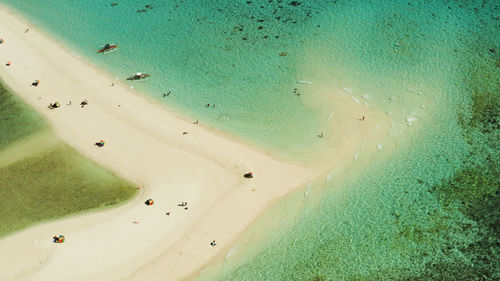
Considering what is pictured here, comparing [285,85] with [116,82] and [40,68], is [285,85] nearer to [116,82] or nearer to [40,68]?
[116,82]

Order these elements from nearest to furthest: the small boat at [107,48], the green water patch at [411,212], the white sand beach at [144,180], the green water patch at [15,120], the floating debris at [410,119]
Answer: the green water patch at [411,212] → the white sand beach at [144,180] → the green water patch at [15,120] → the floating debris at [410,119] → the small boat at [107,48]

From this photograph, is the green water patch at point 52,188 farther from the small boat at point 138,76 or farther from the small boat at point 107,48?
the small boat at point 107,48

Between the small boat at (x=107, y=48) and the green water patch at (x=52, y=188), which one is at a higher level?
the small boat at (x=107, y=48)

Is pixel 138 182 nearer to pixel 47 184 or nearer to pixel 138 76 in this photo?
pixel 47 184

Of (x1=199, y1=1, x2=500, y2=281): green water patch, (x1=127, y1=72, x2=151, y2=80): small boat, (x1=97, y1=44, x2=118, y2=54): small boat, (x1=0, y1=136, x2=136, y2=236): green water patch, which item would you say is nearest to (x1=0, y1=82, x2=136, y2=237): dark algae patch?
(x1=0, y1=136, x2=136, y2=236): green water patch

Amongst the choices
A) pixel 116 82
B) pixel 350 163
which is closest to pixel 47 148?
pixel 116 82

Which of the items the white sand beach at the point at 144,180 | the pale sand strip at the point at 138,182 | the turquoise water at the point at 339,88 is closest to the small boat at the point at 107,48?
the turquoise water at the point at 339,88

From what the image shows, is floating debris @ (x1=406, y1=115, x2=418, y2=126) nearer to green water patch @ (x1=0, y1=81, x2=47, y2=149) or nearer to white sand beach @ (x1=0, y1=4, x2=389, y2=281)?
white sand beach @ (x1=0, y1=4, x2=389, y2=281)

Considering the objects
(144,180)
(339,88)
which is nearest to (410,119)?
(339,88)
